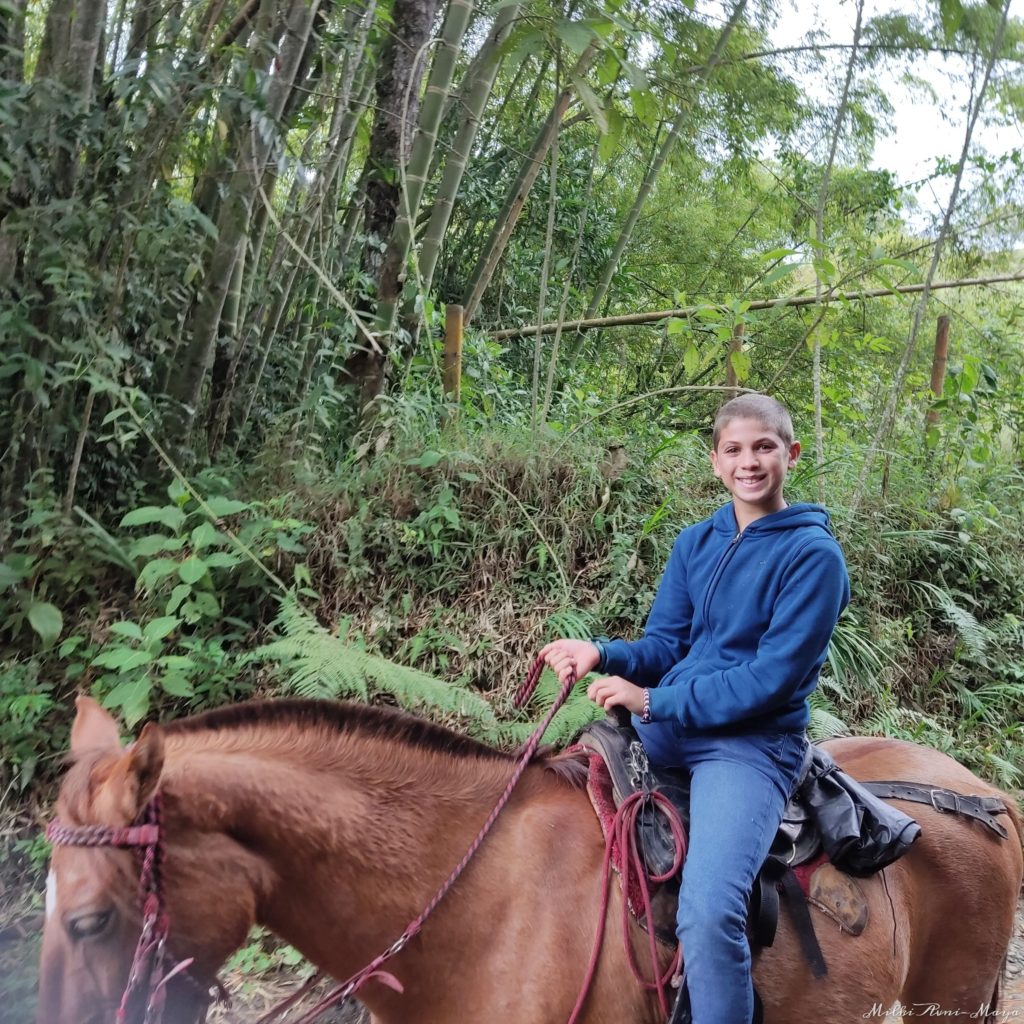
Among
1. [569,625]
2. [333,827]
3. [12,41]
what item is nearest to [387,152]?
[12,41]

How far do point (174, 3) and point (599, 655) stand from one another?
391 cm

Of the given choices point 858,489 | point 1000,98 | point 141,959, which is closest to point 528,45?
point 141,959

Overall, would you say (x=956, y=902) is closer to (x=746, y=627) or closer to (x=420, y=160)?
(x=746, y=627)

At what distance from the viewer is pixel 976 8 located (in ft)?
14.3

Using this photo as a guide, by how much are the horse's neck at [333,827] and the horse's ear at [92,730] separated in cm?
15

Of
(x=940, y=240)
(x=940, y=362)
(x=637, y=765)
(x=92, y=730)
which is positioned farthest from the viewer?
(x=940, y=362)

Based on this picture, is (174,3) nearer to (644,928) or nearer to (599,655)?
(599,655)

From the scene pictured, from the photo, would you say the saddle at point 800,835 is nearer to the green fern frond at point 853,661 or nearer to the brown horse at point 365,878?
the brown horse at point 365,878

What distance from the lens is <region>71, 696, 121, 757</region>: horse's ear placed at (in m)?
1.55

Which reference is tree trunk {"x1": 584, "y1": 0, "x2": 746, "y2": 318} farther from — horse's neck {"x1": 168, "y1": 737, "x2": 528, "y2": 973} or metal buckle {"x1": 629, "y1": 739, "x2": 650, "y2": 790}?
horse's neck {"x1": 168, "y1": 737, "x2": 528, "y2": 973}

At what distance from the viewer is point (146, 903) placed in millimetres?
1354

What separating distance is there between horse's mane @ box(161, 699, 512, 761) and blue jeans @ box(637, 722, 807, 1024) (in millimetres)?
550

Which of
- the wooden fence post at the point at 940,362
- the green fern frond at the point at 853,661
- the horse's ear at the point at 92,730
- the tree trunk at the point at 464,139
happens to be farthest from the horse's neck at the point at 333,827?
the wooden fence post at the point at 940,362

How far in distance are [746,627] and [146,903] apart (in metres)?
1.50
